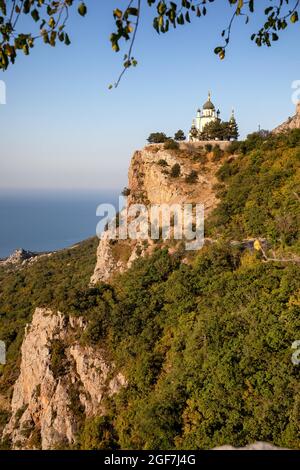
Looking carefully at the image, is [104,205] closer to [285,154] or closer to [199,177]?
[199,177]

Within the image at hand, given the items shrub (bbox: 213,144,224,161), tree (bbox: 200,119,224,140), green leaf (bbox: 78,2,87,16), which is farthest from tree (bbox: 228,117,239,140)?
→ green leaf (bbox: 78,2,87,16)

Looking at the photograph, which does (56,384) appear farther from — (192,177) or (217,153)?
(217,153)

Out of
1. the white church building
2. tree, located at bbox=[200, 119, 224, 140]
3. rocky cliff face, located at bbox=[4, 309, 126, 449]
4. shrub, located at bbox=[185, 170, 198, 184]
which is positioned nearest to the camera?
rocky cliff face, located at bbox=[4, 309, 126, 449]

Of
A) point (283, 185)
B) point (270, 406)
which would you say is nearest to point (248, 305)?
point (270, 406)

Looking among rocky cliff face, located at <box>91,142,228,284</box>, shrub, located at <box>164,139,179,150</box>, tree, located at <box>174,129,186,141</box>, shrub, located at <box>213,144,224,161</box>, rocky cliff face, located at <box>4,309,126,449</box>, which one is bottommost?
rocky cliff face, located at <box>4,309,126,449</box>

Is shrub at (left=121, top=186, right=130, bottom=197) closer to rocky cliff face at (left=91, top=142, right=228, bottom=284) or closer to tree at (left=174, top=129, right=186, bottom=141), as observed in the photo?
rocky cliff face at (left=91, top=142, right=228, bottom=284)

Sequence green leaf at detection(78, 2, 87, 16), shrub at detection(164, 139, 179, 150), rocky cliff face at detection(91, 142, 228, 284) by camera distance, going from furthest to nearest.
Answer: shrub at detection(164, 139, 179, 150) < rocky cliff face at detection(91, 142, 228, 284) < green leaf at detection(78, 2, 87, 16)

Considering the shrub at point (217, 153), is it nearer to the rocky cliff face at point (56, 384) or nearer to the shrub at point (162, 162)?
the shrub at point (162, 162)
